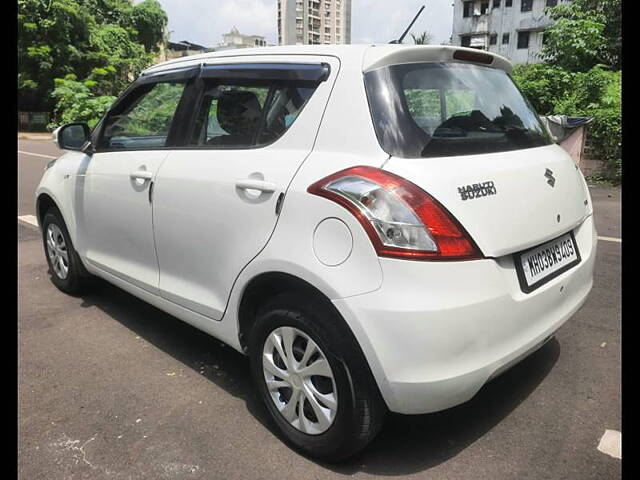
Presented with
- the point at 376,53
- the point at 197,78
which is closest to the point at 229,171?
the point at 197,78

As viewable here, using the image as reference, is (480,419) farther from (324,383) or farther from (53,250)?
(53,250)

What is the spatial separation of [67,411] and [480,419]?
2.12m

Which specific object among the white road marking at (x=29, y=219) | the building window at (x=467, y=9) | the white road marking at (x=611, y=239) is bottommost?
the white road marking at (x=29, y=219)

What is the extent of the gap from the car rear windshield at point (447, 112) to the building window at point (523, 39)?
46.3m

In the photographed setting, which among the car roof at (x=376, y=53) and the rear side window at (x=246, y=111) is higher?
the car roof at (x=376, y=53)

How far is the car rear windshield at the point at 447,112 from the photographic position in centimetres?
220

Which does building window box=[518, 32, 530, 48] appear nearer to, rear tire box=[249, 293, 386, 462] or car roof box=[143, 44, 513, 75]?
car roof box=[143, 44, 513, 75]

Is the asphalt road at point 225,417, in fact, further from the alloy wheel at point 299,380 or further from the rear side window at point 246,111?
the rear side window at point 246,111

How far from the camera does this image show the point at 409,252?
2.00m

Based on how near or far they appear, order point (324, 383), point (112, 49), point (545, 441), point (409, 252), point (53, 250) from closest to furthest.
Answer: point (409, 252) < point (324, 383) < point (545, 441) < point (53, 250) < point (112, 49)

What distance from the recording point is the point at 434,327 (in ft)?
6.47

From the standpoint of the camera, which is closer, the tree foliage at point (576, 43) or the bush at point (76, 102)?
the tree foliage at point (576, 43)

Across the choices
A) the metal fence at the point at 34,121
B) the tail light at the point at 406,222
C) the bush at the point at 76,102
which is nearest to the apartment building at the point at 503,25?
the bush at the point at 76,102
